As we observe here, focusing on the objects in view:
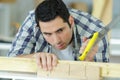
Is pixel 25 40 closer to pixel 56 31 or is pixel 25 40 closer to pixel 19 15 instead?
pixel 56 31

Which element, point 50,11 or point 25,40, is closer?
point 50,11

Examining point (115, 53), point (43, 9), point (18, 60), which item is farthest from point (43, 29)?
point (115, 53)

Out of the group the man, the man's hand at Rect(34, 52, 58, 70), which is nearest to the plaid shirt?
the man

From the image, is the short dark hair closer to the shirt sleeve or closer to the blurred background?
the shirt sleeve

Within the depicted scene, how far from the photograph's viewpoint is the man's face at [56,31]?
2.65ft

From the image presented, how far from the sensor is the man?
0.82 metres

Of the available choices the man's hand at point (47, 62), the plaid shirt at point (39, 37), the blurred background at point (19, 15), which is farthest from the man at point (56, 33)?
the blurred background at point (19, 15)

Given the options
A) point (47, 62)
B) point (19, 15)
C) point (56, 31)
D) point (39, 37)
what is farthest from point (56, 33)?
point (19, 15)

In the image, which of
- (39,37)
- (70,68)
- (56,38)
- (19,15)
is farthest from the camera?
(19,15)

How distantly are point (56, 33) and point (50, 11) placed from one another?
67mm

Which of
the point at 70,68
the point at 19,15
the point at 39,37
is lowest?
the point at 70,68

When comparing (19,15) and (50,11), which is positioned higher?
(19,15)

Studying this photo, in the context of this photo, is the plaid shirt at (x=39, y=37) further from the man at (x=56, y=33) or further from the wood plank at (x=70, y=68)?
the wood plank at (x=70, y=68)

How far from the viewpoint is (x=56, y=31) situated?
0.81 m
